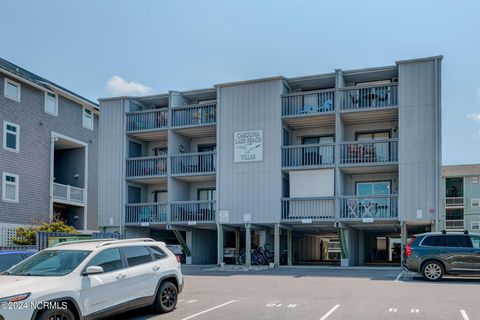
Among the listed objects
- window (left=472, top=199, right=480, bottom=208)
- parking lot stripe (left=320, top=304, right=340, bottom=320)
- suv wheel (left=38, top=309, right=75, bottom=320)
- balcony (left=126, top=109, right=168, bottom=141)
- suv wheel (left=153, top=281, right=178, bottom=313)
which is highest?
balcony (left=126, top=109, right=168, bottom=141)

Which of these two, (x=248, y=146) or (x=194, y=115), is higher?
(x=194, y=115)

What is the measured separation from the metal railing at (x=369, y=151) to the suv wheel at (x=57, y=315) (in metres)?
18.9

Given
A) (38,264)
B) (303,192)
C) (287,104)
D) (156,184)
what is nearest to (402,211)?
(303,192)

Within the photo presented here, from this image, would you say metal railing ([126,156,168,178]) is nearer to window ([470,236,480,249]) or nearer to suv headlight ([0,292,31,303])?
window ([470,236,480,249])

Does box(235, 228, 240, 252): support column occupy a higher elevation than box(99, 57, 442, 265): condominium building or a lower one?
lower

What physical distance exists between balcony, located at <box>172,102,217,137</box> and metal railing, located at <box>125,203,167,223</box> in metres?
4.13

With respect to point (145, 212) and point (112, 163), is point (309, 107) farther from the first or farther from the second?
point (112, 163)

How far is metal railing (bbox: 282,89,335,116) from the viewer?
88.7ft

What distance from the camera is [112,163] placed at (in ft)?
103

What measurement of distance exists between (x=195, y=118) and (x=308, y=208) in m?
7.62

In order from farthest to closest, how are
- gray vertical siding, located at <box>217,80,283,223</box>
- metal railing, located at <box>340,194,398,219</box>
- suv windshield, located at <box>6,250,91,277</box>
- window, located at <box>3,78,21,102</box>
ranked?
window, located at <box>3,78,21,102</box> < gray vertical siding, located at <box>217,80,283,223</box> < metal railing, located at <box>340,194,398,219</box> < suv windshield, located at <box>6,250,91,277</box>

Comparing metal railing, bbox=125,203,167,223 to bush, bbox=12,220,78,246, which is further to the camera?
metal railing, bbox=125,203,167,223

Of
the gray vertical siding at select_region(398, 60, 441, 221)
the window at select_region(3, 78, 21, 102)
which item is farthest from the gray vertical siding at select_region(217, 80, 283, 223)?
the window at select_region(3, 78, 21, 102)

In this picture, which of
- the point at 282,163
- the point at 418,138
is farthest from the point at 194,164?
the point at 418,138
